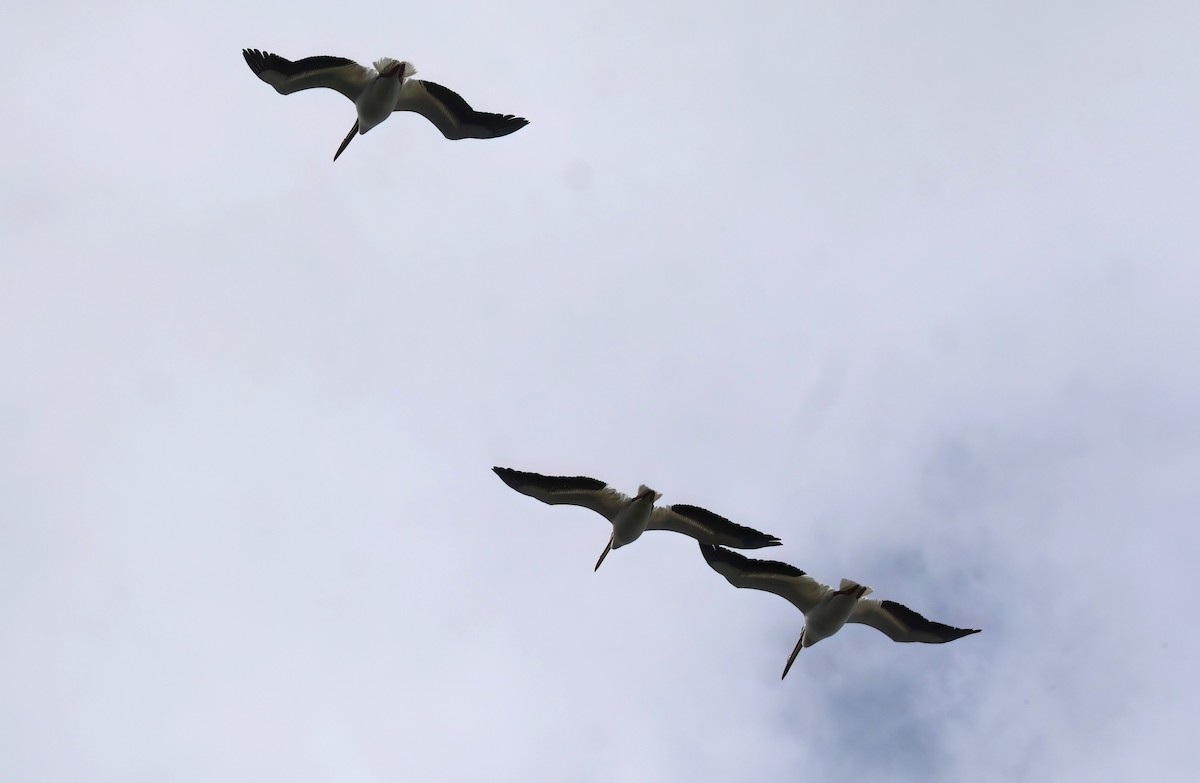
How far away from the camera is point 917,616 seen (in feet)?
119

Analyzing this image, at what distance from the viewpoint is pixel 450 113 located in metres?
36.0

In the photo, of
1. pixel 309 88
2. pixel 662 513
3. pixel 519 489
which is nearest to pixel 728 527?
pixel 662 513

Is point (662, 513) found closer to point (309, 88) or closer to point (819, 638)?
point (819, 638)

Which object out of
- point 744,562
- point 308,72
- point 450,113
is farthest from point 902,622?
point 308,72

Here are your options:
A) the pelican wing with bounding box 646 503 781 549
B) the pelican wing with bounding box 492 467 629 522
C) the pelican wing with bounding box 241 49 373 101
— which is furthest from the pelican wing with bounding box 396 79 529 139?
the pelican wing with bounding box 646 503 781 549

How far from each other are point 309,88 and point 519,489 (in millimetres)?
10050

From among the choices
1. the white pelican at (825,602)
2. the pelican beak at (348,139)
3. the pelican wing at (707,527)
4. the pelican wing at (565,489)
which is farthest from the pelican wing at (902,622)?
the pelican beak at (348,139)

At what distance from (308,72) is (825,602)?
1644 cm

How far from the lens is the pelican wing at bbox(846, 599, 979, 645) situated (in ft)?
119

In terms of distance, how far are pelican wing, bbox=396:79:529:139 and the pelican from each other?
7.77m

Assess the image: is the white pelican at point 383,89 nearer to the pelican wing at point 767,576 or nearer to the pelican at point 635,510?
the pelican at point 635,510

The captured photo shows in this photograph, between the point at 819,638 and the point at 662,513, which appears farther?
the point at 819,638

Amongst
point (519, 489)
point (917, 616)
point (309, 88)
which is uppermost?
point (309, 88)

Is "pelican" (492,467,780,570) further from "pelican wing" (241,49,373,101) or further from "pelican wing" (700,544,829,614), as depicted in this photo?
"pelican wing" (241,49,373,101)
